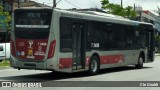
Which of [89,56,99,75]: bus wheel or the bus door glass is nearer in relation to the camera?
[89,56,99,75]: bus wheel

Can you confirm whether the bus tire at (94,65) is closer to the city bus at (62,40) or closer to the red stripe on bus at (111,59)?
the city bus at (62,40)

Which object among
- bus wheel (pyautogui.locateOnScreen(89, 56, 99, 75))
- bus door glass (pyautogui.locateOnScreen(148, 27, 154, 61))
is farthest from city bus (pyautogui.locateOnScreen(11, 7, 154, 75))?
bus door glass (pyautogui.locateOnScreen(148, 27, 154, 61))

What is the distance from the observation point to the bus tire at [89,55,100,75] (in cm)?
2000

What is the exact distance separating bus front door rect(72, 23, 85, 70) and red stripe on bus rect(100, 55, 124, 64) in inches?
78.6

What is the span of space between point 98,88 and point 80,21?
5296mm

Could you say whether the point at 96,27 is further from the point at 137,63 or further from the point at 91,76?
the point at 137,63

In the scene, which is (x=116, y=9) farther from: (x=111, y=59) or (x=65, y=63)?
(x=65, y=63)

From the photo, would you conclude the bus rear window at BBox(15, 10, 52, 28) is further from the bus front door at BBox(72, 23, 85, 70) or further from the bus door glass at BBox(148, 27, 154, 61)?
the bus door glass at BBox(148, 27, 154, 61)

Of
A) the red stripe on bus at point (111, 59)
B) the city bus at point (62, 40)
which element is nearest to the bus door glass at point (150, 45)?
the red stripe on bus at point (111, 59)

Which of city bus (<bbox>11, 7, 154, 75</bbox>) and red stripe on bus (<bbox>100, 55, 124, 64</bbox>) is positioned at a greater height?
city bus (<bbox>11, 7, 154, 75</bbox>)

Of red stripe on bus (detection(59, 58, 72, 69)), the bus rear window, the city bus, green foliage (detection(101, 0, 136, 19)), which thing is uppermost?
green foliage (detection(101, 0, 136, 19))

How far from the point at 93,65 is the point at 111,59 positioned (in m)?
2.12

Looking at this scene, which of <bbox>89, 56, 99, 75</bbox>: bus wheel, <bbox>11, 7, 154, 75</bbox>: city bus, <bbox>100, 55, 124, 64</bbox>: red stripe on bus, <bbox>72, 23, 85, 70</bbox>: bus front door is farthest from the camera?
<bbox>100, 55, 124, 64</bbox>: red stripe on bus

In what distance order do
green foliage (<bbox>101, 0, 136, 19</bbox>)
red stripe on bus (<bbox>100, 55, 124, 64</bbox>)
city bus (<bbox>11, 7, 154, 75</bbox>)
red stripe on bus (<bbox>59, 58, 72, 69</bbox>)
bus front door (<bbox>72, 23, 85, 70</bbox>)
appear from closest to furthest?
city bus (<bbox>11, 7, 154, 75</bbox>)
red stripe on bus (<bbox>59, 58, 72, 69</bbox>)
bus front door (<bbox>72, 23, 85, 70</bbox>)
red stripe on bus (<bbox>100, 55, 124, 64</bbox>)
green foliage (<bbox>101, 0, 136, 19</bbox>)
